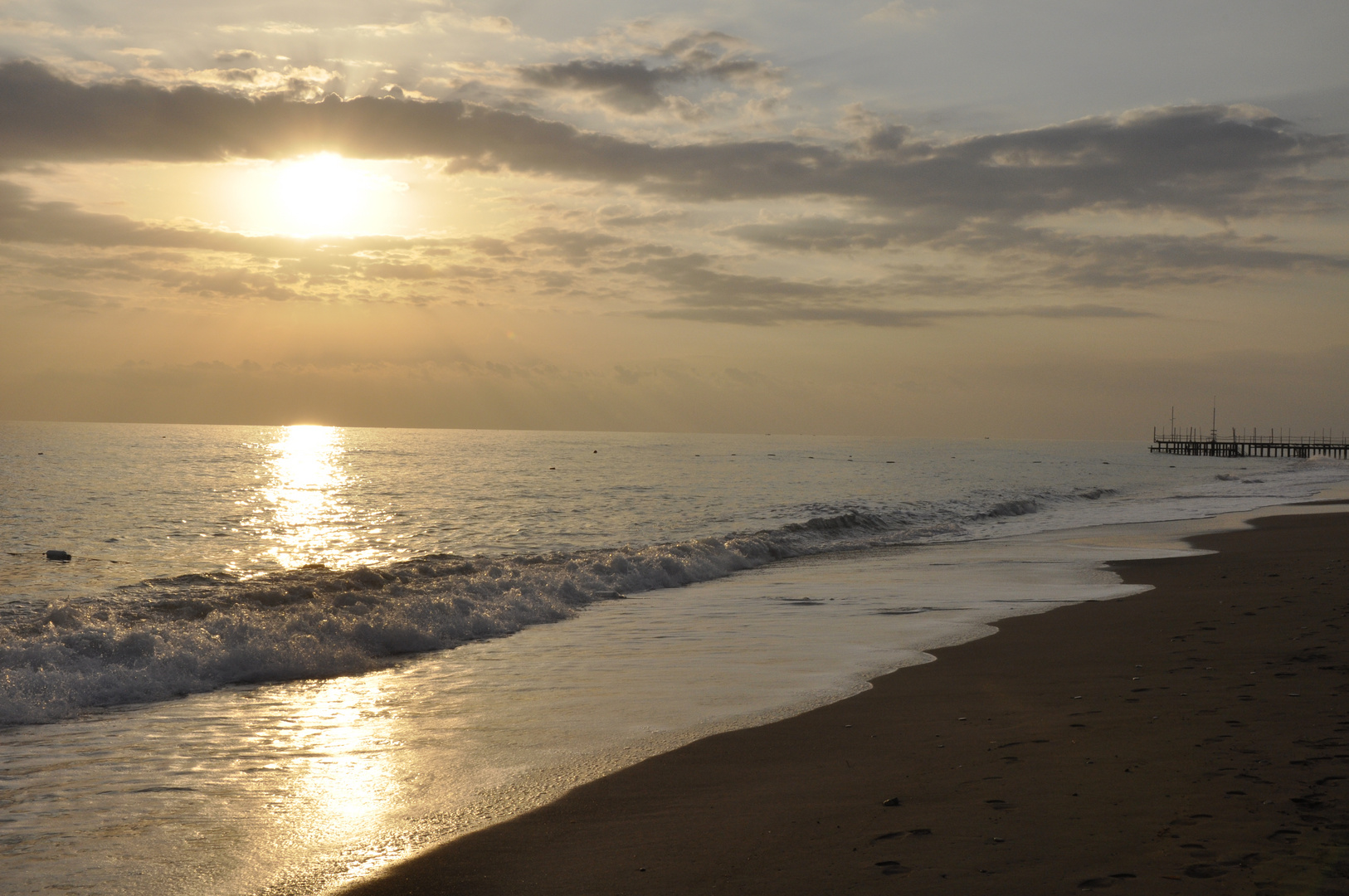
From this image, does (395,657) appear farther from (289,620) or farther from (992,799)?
(992,799)

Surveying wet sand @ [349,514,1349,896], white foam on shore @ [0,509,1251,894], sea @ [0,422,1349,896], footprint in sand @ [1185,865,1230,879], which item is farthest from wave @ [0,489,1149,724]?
footprint in sand @ [1185,865,1230,879]

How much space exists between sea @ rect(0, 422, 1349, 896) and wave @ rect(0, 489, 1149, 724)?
5 centimetres

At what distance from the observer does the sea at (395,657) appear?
6.12 m

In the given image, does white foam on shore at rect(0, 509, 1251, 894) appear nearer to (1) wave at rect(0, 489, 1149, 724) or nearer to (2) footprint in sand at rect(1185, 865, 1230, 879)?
(1) wave at rect(0, 489, 1149, 724)

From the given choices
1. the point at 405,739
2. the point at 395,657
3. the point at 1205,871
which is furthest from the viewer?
the point at 395,657

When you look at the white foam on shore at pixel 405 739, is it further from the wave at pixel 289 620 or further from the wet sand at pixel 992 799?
the wave at pixel 289 620

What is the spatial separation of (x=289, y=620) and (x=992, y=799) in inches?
420

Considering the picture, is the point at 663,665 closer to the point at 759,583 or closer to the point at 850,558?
the point at 759,583

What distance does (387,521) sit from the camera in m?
36.4

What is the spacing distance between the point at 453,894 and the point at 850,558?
824 inches

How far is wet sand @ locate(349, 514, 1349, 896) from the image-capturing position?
4812 millimetres

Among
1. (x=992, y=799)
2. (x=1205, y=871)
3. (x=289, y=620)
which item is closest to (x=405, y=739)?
(x=992, y=799)

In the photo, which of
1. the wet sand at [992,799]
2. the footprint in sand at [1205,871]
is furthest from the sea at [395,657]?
the footprint in sand at [1205,871]

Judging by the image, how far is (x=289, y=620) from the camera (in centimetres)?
1321
